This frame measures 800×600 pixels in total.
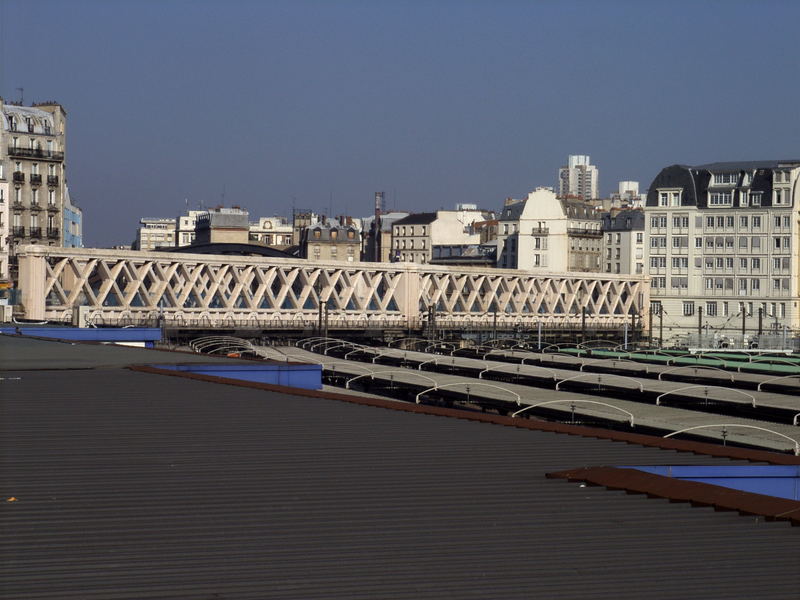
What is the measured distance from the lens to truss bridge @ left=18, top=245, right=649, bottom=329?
84.4 metres

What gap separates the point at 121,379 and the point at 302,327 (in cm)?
7020

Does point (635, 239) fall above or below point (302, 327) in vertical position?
above

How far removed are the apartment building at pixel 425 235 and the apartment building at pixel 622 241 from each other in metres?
34.9

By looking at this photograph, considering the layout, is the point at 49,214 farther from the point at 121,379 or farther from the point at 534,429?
the point at 534,429

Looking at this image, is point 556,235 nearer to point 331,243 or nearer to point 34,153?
point 331,243

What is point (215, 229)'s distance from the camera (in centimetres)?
19600

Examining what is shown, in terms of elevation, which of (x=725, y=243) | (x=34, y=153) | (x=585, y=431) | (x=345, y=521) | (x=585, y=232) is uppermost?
(x=34, y=153)

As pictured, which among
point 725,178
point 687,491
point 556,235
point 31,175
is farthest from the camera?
point 556,235

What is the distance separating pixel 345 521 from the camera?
1244 cm

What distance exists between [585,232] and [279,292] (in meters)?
58.3

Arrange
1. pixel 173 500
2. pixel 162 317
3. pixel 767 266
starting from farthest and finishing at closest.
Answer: pixel 767 266 < pixel 162 317 < pixel 173 500

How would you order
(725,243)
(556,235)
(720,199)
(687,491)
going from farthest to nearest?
(556,235) → (720,199) → (725,243) → (687,491)

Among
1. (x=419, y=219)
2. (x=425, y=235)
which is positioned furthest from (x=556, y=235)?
(x=419, y=219)

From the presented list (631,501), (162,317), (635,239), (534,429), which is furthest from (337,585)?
(635,239)
